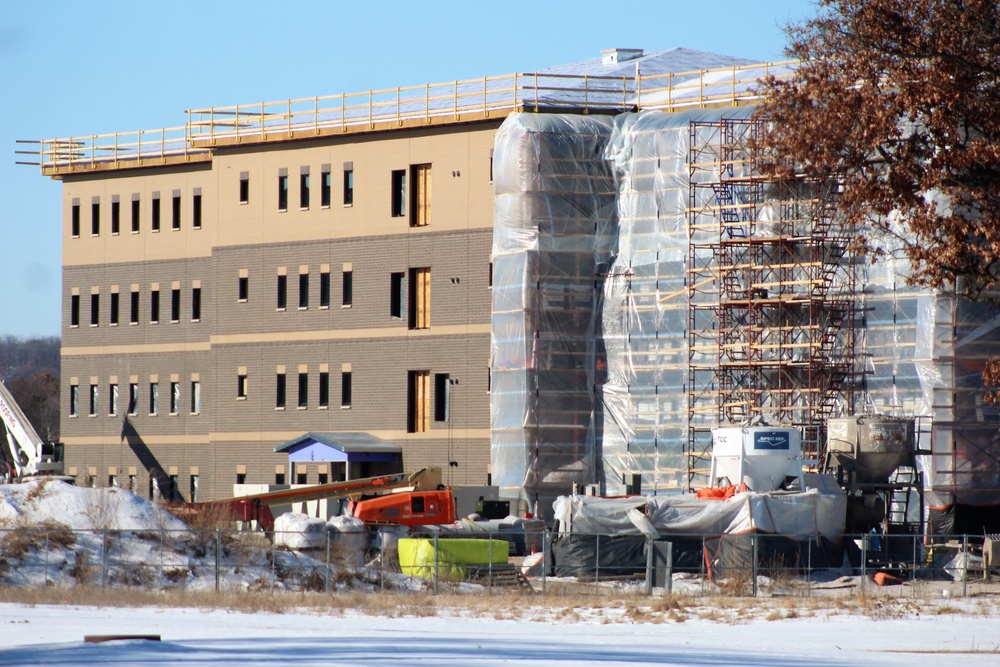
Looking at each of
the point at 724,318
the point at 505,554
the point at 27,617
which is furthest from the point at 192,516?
the point at 27,617

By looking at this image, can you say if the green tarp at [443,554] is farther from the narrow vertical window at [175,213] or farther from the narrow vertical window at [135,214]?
the narrow vertical window at [135,214]

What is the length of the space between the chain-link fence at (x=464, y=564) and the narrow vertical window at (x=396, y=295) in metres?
22.1

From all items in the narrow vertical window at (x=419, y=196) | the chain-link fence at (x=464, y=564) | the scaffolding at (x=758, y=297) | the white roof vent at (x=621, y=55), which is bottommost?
the chain-link fence at (x=464, y=564)

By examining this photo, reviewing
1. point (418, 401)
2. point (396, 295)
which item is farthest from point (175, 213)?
point (418, 401)

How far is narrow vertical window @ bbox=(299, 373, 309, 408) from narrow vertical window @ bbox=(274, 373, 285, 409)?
1.01m

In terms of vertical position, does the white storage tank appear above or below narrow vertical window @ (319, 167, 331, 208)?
below

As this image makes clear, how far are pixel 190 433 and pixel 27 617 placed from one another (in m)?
45.5

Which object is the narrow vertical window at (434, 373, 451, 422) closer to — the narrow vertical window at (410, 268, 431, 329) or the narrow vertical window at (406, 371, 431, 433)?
the narrow vertical window at (406, 371, 431, 433)

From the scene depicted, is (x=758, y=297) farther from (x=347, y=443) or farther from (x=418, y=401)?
(x=347, y=443)

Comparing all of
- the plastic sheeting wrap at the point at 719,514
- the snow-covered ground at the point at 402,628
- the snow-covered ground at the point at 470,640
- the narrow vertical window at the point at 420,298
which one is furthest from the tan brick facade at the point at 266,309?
the snow-covered ground at the point at 470,640

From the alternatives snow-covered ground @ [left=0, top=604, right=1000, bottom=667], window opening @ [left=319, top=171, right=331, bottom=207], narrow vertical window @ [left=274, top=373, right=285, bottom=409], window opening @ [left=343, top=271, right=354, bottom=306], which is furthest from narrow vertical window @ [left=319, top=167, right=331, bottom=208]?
snow-covered ground @ [left=0, top=604, right=1000, bottom=667]

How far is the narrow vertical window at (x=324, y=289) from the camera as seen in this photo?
68.3m

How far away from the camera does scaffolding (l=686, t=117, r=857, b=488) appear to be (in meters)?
53.6

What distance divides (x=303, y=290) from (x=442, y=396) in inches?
339
